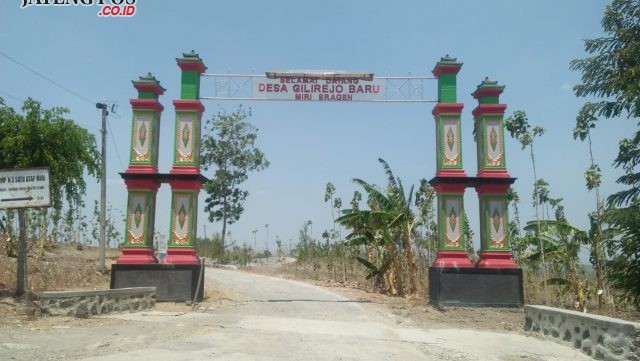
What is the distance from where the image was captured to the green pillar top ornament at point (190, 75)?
16.3m

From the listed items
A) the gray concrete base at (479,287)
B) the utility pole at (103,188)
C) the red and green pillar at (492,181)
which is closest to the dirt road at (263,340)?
the gray concrete base at (479,287)

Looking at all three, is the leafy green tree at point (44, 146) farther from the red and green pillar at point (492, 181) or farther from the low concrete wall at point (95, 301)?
the red and green pillar at point (492, 181)

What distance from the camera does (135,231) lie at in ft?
51.5

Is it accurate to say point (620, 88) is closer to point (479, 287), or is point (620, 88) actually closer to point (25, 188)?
point (479, 287)

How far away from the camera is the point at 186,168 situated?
52.3 feet

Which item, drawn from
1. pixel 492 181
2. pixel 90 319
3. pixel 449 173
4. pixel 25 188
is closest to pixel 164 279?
pixel 90 319

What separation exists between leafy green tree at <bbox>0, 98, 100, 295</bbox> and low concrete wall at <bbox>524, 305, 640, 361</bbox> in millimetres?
11673

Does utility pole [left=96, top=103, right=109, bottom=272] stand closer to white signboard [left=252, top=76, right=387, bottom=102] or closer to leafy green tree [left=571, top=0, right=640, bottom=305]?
white signboard [left=252, top=76, right=387, bottom=102]

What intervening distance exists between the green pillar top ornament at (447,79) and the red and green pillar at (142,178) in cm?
849

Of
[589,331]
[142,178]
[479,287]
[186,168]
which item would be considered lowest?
[589,331]

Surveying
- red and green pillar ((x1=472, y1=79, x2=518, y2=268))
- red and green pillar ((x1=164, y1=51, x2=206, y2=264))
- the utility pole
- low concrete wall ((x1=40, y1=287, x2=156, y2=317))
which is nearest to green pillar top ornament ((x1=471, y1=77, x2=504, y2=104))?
red and green pillar ((x1=472, y1=79, x2=518, y2=268))

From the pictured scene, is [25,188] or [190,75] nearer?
[25,188]

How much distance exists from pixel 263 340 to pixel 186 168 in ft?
24.3

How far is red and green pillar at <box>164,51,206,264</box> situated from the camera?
15711 mm
